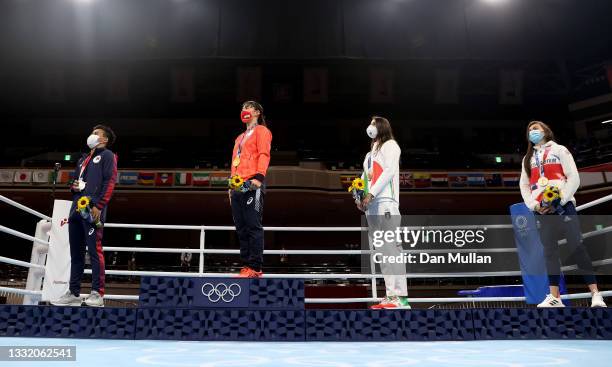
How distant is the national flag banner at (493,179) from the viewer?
48.0 feet

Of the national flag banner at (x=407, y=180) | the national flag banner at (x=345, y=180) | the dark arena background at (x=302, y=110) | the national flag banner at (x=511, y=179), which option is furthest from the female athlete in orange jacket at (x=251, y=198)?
the national flag banner at (x=511, y=179)

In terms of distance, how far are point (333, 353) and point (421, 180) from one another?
1286 centimetres

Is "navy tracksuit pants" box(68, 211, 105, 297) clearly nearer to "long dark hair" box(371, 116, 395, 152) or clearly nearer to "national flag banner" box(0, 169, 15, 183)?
"long dark hair" box(371, 116, 395, 152)

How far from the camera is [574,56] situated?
50.9 feet

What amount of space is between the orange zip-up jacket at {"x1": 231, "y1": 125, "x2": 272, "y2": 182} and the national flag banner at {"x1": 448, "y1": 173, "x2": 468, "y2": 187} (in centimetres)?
1218

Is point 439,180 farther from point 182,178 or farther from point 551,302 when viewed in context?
point 551,302

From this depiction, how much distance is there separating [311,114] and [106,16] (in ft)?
25.5

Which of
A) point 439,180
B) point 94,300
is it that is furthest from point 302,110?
point 94,300

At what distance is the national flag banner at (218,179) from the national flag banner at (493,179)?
25.7 ft

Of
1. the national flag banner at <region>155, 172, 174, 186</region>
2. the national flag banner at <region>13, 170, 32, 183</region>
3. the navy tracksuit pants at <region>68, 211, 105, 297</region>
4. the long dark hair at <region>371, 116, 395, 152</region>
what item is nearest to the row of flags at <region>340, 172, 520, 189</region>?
the national flag banner at <region>155, 172, 174, 186</region>

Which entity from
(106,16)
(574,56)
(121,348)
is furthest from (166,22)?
(121,348)

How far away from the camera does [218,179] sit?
14.5 m

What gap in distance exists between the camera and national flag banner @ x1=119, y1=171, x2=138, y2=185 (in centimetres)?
1453

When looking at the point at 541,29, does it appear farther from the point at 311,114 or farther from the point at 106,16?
the point at 106,16
